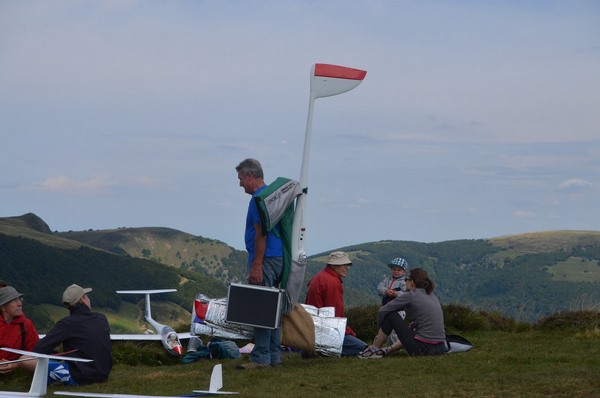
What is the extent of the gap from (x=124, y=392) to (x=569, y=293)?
18672 cm

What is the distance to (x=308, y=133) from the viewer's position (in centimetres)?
1020

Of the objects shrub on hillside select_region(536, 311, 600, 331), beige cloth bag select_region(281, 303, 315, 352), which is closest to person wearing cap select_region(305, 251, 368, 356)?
beige cloth bag select_region(281, 303, 315, 352)

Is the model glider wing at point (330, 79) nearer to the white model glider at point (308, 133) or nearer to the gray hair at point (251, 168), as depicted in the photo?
the white model glider at point (308, 133)

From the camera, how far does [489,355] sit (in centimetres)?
986

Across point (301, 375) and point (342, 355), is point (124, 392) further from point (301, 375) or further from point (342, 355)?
point (342, 355)

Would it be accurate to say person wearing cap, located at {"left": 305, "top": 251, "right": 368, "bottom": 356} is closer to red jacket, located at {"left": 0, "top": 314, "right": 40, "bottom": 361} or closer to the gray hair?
the gray hair

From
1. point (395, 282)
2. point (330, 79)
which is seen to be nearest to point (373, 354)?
point (395, 282)

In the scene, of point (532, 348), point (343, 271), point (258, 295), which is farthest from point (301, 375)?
point (532, 348)

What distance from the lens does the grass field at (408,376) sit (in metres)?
7.68

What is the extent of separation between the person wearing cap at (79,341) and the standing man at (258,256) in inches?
65.0

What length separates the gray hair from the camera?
9539 millimetres

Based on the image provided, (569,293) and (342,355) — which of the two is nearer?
(342,355)

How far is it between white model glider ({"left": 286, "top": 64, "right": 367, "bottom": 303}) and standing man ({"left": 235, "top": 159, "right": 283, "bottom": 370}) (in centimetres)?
23

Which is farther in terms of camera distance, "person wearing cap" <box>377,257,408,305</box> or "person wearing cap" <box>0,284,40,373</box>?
"person wearing cap" <box>377,257,408,305</box>
